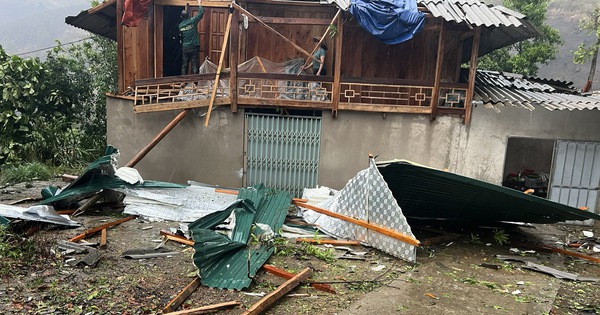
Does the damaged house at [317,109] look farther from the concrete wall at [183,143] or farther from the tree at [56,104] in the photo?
the tree at [56,104]

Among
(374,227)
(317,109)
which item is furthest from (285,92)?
(374,227)

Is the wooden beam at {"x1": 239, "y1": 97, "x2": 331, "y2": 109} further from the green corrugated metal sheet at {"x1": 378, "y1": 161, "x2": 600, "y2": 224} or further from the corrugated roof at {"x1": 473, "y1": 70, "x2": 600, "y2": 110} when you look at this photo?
the corrugated roof at {"x1": 473, "y1": 70, "x2": 600, "y2": 110}

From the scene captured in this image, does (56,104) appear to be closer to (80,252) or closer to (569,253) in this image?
(80,252)

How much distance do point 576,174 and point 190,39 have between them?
948cm

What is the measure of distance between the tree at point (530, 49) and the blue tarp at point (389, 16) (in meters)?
9.52

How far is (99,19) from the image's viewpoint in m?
10.4

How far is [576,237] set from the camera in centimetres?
844

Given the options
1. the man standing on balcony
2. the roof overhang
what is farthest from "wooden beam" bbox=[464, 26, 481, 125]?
the roof overhang

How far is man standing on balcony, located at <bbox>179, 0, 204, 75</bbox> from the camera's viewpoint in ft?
29.7

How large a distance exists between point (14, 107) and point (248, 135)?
26.7ft

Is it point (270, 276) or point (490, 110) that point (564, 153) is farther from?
point (270, 276)

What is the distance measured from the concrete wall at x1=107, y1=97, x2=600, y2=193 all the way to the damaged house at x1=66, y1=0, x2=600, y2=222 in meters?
0.02

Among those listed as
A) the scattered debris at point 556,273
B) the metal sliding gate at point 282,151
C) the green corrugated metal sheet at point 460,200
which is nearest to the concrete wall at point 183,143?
the metal sliding gate at point 282,151

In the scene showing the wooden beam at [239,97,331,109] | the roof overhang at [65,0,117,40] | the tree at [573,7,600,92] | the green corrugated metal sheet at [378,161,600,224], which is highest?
the tree at [573,7,600,92]
